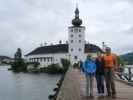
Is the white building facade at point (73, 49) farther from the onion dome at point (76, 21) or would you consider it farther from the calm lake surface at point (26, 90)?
the calm lake surface at point (26, 90)

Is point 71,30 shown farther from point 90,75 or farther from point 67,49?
point 90,75

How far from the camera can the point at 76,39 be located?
473ft

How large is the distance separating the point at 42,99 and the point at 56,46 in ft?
374

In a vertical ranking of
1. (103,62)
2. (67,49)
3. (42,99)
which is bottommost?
(42,99)

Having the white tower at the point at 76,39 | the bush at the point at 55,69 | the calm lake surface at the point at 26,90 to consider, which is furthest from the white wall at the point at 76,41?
the calm lake surface at the point at 26,90

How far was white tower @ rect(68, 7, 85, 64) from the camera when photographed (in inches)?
5590

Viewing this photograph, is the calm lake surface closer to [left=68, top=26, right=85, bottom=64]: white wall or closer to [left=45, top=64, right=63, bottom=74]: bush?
[left=45, top=64, right=63, bottom=74]: bush

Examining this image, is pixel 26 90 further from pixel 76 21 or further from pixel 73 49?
pixel 73 49

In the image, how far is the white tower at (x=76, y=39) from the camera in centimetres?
14198

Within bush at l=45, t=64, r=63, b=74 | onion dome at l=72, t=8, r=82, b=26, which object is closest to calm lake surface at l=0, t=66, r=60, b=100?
bush at l=45, t=64, r=63, b=74

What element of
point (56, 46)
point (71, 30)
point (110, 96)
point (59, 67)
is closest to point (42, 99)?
point (110, 96)

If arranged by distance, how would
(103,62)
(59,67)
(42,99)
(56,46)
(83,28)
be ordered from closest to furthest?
(103,62), (42,99), (59,67), (83,28), (56,46)

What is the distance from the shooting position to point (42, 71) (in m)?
148

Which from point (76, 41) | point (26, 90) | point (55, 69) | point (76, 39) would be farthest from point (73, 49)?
point (26, 90)
